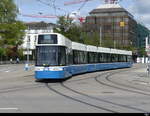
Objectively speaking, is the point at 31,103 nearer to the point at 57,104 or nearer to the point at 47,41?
the point at 57,104

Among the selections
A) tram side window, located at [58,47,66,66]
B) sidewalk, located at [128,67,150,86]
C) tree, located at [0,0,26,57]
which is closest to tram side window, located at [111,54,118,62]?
sidewalk, located at [128,67,150,86]

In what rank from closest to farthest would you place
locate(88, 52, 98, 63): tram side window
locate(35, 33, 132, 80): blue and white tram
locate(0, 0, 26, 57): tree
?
locate(35, 33, 132, 80): blue and white tram → locate(88, 52, 98, 63): tram side window → locate(0, 0, 26, 57): tree

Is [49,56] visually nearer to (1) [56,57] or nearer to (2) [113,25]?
(1) [56,57]

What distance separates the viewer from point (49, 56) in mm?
21859

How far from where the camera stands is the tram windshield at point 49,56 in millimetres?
21812

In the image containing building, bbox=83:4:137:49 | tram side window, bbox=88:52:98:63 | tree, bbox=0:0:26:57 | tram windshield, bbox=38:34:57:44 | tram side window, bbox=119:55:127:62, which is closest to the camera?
tram windshield, bbox=38:34:57:44

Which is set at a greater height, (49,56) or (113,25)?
(113,25)

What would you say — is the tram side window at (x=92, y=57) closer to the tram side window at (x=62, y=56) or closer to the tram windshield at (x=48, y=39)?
the tram side window at (x=62, y=56)

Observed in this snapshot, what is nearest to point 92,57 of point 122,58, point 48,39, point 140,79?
point 140,79

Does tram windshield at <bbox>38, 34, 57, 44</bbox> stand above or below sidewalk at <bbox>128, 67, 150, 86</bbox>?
above

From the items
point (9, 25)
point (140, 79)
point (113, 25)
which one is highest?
point (113, 25)

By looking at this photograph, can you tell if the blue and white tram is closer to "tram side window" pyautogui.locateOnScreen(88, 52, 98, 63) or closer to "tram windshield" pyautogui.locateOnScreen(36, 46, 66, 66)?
"tram windshield" pyautogui.locateOnScreen(36, 46, 66, 66)

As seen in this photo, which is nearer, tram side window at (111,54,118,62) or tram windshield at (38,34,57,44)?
tram windshield at (38,34,57,44)

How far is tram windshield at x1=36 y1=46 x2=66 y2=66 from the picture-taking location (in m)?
21.8
